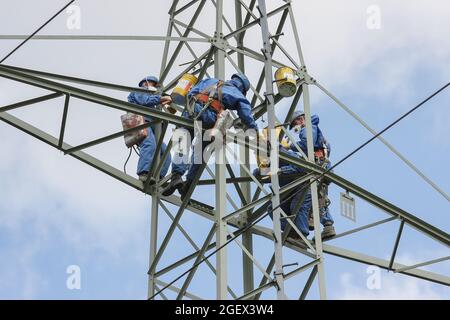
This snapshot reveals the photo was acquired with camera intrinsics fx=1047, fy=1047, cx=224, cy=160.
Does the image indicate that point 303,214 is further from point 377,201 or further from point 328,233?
point 377,201

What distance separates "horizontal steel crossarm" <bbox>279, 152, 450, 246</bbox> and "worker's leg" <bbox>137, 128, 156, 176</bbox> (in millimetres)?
2439

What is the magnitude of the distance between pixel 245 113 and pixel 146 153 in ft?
7.63

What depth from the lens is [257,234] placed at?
1570 centimetres

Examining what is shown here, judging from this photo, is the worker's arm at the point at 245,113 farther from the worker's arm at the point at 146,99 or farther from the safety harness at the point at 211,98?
the worker's arm at the point at 146,99

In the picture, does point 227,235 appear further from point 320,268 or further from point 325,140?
point 325,140

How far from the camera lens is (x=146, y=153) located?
16078mm

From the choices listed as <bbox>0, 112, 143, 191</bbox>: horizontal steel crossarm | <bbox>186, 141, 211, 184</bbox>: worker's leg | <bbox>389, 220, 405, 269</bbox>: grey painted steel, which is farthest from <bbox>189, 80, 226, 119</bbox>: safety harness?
<bbox>389, 220, 405, 269</bbox>: grey painted steel

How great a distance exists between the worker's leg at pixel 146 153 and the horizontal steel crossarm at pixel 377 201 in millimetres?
2439

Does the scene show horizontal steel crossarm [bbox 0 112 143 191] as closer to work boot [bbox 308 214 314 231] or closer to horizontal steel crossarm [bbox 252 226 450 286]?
horizontal steel crossarm [bbox 252 226 450 286]

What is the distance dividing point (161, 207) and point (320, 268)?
2653mm

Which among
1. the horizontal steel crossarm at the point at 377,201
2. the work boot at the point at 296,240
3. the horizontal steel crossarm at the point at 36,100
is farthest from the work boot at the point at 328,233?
the horizontal steel crossarm at the point at 36,100

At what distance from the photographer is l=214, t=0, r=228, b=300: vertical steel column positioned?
13.2 meters

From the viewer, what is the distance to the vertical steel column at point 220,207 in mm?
13156

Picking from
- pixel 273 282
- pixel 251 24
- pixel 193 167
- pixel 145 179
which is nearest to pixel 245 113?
pixel 193 167
